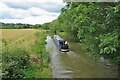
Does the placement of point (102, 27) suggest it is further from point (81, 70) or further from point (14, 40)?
point (14, 40)

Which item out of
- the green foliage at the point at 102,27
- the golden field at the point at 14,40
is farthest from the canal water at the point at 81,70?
the green foliage at the point at 102,27

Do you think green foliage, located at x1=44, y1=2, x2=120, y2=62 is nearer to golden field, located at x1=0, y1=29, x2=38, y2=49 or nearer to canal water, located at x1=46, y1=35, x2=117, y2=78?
canal water, located at x1=46, y1=35, x2=117, y2=78

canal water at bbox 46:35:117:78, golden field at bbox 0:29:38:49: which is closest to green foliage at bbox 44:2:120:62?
canal water at bbox 46:35:117:78

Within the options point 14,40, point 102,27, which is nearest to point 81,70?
point 102,27

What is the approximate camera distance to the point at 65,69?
19.2 metres

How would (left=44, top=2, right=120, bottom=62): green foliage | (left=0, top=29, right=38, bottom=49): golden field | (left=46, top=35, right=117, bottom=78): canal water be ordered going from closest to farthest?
1. (left=44, top=2, right=120, bottom=62): green foliage
2. (left=46, top=35, right=117, bottom=78): canal water
3. (left=0, top=29, right=38, bottom=49): golden field

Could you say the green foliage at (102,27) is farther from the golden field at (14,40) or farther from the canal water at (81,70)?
the golden field at (14,40)

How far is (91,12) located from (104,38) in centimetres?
218

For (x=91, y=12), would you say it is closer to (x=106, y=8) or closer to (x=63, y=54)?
(x=106, y=8)

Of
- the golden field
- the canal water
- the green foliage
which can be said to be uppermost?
the green foliage

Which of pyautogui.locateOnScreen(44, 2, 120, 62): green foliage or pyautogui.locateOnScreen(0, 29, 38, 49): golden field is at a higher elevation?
pyautogui.locateOnScreen(44, 2, 120, 62): green foliage

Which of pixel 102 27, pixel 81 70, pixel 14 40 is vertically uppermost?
pixel 102 27

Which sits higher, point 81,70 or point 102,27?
point 102,27

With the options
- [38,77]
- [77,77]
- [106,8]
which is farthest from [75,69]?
[106,8]
